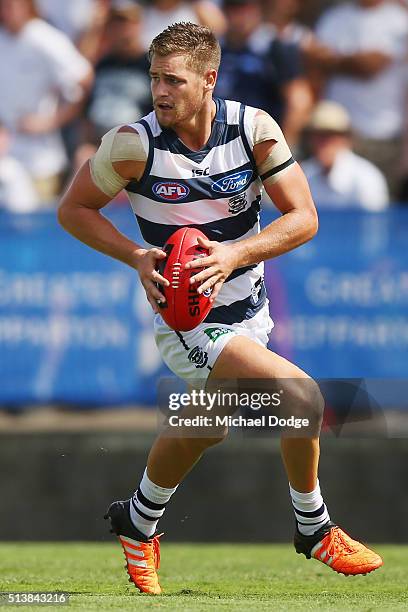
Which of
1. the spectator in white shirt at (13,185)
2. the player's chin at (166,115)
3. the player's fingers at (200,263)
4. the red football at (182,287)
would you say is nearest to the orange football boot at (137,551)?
the red football at (182,287)

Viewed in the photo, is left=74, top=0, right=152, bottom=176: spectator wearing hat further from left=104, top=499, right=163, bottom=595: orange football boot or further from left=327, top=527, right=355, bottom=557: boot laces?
left=327, top=527, right=355, bottom=557: boot laces

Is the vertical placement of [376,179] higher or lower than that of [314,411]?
higher

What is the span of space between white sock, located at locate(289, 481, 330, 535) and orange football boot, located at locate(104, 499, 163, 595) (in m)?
0.70

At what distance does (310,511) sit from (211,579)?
97 cm

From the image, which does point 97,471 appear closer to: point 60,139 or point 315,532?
point 60,139

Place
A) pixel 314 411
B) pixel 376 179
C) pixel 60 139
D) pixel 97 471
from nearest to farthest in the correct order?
pixel 314 411
pixel 97 471
pixel 376 179
pixel 60 139

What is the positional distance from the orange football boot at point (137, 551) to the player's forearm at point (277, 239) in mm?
1348

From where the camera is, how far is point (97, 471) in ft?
29.8

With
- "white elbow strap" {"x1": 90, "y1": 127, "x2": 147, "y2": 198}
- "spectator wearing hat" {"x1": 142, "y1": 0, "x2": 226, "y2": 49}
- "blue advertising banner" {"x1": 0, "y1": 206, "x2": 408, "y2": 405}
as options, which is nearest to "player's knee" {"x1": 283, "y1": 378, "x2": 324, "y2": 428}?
"white elbow strap" {"x1": 90, "y1": 127, "x2": 147, "y2": 198}

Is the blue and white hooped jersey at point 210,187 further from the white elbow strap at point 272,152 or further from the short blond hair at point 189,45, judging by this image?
the short blond hair at point 189,45

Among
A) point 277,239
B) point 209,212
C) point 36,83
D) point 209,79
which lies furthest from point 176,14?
point 277,239

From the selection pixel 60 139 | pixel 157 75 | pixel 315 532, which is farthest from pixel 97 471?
pixel 157 75

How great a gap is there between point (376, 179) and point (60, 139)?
107 inches

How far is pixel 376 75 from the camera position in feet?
34.8
